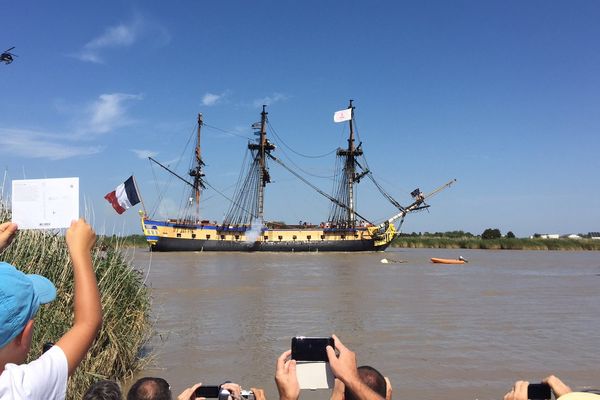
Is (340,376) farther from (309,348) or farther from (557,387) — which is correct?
(557,387)

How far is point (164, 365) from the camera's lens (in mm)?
8344

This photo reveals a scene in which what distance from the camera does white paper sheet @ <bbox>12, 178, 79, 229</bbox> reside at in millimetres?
2639

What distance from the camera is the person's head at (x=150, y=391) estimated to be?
258 cm

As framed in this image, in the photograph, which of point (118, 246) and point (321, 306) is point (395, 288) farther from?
point (118, 246)

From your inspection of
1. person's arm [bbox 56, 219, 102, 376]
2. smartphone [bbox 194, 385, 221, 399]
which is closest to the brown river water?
smartphone [bbox 194, 385, 221, 399]

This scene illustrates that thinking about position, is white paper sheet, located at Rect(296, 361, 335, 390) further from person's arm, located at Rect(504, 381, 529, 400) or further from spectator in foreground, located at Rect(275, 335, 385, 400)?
person's arm, located at Rect(504, 381, 529, 400)

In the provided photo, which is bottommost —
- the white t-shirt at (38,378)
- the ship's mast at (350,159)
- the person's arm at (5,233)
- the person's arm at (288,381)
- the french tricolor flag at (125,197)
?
the person's arm at (288,381)

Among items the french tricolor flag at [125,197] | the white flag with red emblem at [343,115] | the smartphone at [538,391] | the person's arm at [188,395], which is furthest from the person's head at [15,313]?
the white flag with red emblem at [343,115]

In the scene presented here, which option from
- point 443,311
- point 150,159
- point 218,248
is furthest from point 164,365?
point 150,159

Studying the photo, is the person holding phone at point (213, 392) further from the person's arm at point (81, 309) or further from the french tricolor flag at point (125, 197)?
the french tricolor flag at point (125, 197)

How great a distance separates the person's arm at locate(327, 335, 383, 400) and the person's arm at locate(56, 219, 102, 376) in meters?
1.05

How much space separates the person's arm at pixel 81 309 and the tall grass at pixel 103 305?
3440mm

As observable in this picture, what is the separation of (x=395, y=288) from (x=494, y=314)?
23.0ft

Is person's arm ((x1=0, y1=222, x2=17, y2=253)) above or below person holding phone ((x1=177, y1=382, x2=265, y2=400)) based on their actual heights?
above
